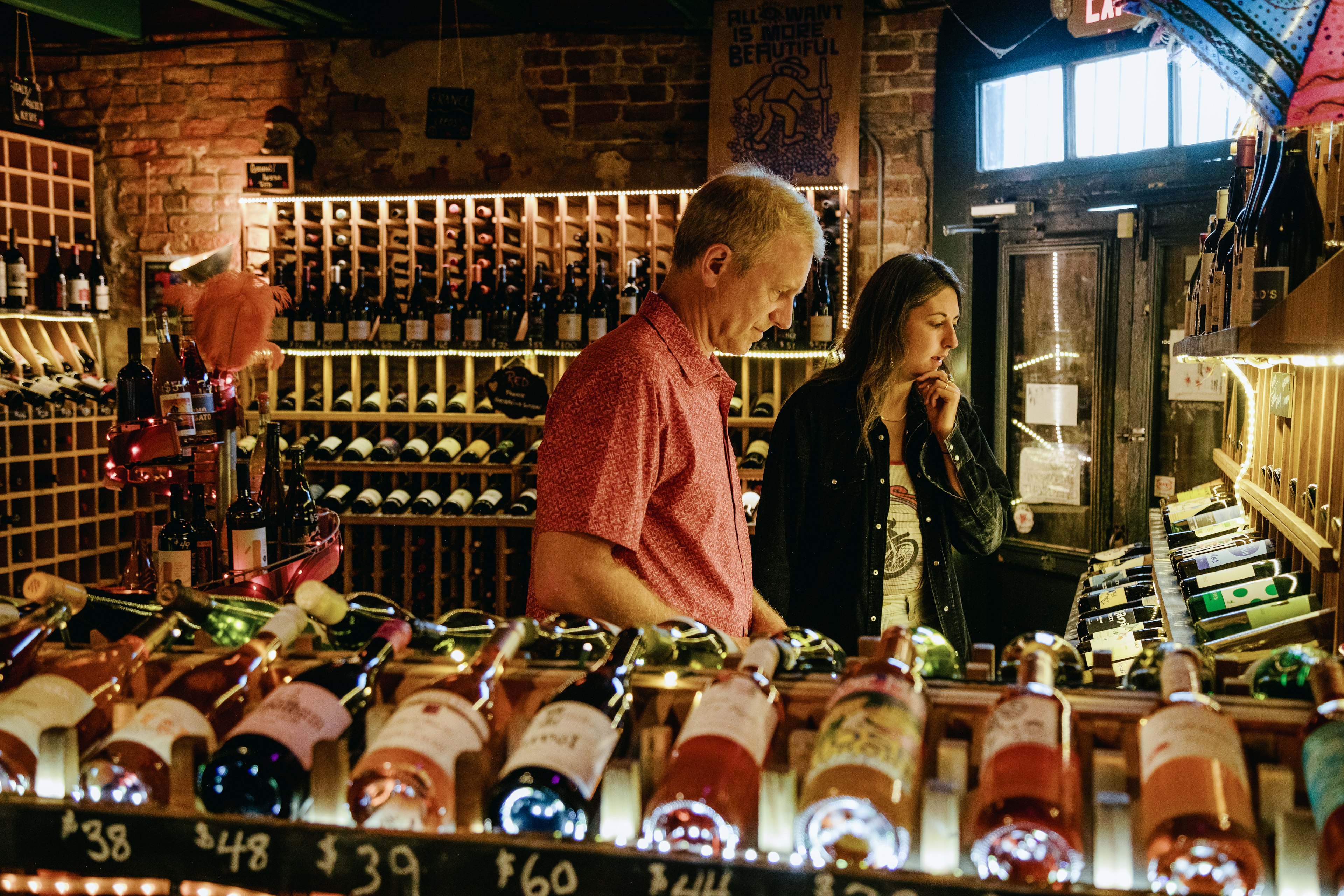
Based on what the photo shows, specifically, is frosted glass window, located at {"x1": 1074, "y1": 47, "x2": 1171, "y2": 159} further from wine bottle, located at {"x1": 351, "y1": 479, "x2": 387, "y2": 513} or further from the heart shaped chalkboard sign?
wine bottle, located at {"x1": 351, "y1": 479, "x2": 387, "y2": 513}

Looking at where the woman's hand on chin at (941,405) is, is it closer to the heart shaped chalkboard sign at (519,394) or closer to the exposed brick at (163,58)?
the heart shaped chalkboard sign at (519,394)

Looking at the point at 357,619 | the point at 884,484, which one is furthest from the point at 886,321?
the point at 357,619

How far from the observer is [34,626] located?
44.5 inches

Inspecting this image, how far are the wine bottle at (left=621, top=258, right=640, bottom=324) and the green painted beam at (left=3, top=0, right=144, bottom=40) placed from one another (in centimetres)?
278

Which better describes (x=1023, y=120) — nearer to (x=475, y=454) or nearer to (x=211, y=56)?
(x=475, y=454)

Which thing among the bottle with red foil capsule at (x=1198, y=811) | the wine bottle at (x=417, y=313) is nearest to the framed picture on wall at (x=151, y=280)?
the wine bottle at (x=417, y=313)

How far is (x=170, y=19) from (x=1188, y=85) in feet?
16.3

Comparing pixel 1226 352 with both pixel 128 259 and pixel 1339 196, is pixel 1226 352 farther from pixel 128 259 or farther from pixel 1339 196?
pixel 128 259

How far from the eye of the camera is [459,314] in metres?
5.02

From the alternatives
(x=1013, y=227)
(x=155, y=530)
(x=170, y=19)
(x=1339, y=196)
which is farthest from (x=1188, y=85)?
(x=170, y=19)

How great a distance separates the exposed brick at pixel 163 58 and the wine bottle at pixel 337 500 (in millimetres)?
2496

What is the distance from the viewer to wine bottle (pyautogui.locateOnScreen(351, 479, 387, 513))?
16.1 feet

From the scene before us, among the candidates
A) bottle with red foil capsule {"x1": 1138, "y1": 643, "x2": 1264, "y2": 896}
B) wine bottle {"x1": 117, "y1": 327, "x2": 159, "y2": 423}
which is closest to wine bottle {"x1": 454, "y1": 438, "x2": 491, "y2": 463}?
wine bottle {"x1": 117, "y1": 327, "x2": 159, "y2": 423}

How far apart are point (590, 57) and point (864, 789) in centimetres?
490
